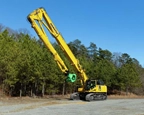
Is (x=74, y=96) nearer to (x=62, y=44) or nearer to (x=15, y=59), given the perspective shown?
(x=62, y=44)

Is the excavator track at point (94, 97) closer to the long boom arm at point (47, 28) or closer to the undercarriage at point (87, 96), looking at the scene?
the undercarriage at point (87, 96)

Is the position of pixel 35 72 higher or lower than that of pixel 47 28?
lower

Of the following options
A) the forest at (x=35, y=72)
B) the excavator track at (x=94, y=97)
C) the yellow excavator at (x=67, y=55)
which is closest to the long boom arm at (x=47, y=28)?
the yellow excavator at (x=67, y=55)

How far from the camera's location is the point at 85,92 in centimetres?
2825

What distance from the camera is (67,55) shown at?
26.0 meters

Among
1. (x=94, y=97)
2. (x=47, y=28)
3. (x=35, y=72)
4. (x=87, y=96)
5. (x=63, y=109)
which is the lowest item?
(x=63, y=109)

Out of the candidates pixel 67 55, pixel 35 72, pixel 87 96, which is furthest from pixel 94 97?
pixel 35 72

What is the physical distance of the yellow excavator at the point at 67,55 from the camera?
23.9m

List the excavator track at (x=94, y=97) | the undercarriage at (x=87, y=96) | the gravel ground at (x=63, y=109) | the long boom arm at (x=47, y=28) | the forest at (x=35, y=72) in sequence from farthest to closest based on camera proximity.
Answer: the forest at (x=35, y=72) → the undercarriage at (x=87, y=96) → the excavator track at (x=94, y=97) → the long boom arm at (x=47, y=28) → the gravel ground at (x=63, y=109)

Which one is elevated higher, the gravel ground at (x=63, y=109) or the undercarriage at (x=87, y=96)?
the undercarriage at (x=87, y=96)

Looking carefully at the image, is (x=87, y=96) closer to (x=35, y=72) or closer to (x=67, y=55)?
(x=67, y=55)

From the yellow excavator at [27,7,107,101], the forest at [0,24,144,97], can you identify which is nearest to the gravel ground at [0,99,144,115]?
the yellow excavator at [27,7,107,101]

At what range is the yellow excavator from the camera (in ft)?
78.3

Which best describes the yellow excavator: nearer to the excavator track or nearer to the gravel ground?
the excavator track
